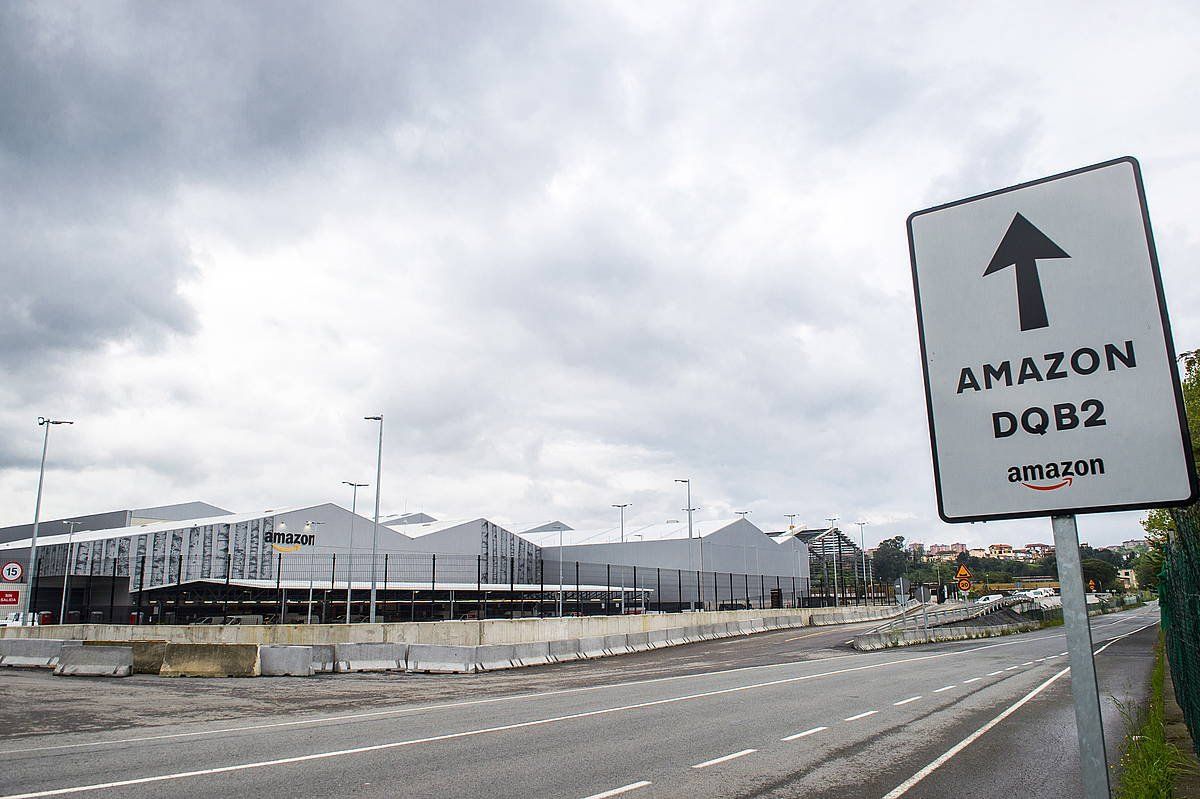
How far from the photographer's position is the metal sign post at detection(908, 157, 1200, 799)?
242cm

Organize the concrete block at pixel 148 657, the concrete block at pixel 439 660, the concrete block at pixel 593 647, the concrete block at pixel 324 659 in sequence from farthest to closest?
the concrete block at pixel 593 647
the concrete block at pixel 439 660
the concrete block at pixel 324 659
the concrete block at pixel 148 657

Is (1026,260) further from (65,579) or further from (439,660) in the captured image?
(65,579)

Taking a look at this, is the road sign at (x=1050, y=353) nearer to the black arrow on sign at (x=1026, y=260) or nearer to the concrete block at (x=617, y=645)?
the black arrow on sign at (x=1026, y=260)

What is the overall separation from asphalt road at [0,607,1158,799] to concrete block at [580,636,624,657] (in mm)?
6040

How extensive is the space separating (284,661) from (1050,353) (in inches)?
918

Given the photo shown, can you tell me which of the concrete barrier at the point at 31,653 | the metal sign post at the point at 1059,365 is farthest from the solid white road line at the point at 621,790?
the concrete barrier at the point at 31,653

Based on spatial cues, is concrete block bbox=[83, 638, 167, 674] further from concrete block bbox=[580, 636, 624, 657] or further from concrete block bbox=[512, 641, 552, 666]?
concrete block bbox=[580, 636, 624, 657]

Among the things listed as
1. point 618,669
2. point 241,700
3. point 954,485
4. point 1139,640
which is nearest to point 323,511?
point 618,669

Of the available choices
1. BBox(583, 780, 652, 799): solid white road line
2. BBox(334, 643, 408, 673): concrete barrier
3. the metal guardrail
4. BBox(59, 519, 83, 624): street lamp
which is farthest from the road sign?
the metal guardrail

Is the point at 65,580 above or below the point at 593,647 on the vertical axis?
above

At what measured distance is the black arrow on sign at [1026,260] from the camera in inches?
108

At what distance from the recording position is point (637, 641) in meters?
33.0

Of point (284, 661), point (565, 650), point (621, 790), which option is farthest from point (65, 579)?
point (621, 790)

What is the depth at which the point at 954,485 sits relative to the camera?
9.15 feet
